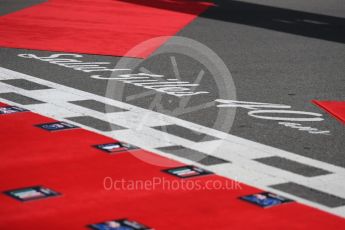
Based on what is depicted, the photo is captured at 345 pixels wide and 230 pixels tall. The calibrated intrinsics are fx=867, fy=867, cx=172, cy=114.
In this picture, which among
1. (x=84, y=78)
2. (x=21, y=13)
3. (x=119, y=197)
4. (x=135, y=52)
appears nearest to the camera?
(x=119, y=197)

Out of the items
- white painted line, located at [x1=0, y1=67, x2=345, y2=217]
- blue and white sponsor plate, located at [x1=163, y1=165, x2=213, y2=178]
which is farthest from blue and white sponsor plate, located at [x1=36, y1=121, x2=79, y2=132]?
blue and white sponsor plate, located at [x1=163, y1=165, x2=213, y2=178]

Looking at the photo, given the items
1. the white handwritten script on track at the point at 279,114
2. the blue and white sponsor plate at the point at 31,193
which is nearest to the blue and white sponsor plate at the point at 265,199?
the blue and white sponsor plate at the point at 31,193

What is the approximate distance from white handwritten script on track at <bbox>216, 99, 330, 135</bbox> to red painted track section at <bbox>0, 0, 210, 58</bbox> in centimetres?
242

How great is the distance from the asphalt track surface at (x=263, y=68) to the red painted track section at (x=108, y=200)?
65 cm

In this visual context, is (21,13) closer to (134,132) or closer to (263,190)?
(134,132)

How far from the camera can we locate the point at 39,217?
4.99 m

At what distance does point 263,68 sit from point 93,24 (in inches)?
128

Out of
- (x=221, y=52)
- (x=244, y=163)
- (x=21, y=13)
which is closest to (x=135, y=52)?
(x=221, y=52)

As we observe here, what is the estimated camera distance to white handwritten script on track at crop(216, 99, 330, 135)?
7.44 m

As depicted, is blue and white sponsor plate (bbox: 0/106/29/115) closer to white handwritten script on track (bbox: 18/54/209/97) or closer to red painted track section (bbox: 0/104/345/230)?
red painted track section (bbox: 0/104/345/230)

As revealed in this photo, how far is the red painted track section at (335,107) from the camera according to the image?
25.7 feet

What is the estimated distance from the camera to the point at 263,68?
9.93 m

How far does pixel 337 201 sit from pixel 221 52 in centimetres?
532

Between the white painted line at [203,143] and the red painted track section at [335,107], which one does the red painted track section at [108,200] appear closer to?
the white painted line at [203,143]
